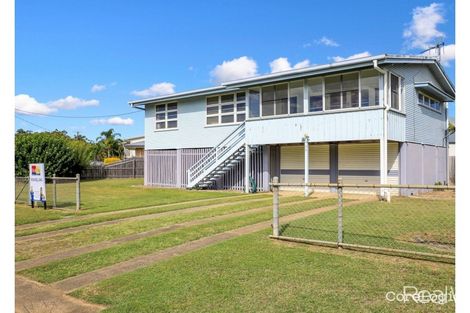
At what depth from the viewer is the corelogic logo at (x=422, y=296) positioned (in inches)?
170

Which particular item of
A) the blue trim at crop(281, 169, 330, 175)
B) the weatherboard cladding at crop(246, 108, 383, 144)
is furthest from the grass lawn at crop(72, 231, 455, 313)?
the blue trim at crop(281, 169, 330, 175)

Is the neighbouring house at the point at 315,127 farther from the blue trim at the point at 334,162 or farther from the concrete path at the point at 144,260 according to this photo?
the concrete path at the point at 144,260

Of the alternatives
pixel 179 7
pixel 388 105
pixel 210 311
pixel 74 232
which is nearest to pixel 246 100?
pixel 179 7

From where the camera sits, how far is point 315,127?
677 inches

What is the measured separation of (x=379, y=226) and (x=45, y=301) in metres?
7.37

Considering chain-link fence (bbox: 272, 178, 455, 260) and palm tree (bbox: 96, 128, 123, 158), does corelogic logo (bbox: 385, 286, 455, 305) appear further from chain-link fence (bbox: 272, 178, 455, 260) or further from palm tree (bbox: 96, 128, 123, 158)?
palm tree (bbox: 96, 128, 123, 158)

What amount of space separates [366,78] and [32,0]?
42.8ft

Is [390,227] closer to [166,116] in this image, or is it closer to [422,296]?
[422,296]

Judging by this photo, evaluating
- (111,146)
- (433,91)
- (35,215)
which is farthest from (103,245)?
(111,146)

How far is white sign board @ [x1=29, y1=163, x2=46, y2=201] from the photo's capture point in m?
13.6

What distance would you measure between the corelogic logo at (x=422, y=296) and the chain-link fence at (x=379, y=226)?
4.52ft

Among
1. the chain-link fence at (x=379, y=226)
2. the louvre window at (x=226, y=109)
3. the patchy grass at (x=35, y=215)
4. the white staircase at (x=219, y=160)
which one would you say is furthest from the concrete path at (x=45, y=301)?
the louvre window at (x=226, y=109)

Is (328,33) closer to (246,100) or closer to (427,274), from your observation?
(246,100)

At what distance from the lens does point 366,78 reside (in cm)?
1611
